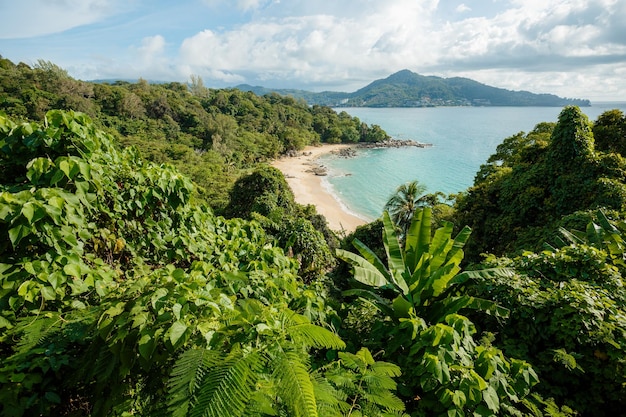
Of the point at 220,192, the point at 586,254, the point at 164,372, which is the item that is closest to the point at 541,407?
the point at 586,254

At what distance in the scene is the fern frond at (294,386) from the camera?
1309 millimetres

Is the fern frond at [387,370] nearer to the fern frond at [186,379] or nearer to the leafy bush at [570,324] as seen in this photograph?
the fern frond at [186,379]

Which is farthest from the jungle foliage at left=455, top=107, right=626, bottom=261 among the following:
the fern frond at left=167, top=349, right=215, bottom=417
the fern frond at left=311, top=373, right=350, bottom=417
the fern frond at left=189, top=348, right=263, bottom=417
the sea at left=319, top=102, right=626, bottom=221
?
the sea at left=319, top=102, right=626, bottom=221

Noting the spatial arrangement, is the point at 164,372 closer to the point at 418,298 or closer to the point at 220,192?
the point at 418,298

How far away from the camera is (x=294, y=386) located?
1388mm

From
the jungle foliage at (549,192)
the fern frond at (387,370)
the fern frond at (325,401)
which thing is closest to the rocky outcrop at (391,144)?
the jungle foliage at (549,192)

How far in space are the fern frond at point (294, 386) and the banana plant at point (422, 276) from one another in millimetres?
2590

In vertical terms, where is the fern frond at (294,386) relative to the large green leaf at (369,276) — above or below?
above

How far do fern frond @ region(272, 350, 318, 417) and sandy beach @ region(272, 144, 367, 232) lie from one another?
2398cm

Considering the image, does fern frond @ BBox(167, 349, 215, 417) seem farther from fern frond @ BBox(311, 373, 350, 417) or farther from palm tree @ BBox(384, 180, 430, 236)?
palm tree @ BBox(384, 180, 430, 236)

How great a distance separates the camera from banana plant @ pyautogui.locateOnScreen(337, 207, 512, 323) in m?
3.90

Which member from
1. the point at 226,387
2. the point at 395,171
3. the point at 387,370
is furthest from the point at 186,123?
the point at 226,387

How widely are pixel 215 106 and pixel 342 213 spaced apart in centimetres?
6291

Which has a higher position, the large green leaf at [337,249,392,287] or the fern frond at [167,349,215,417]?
the fern frond at [167,349,215,417]
